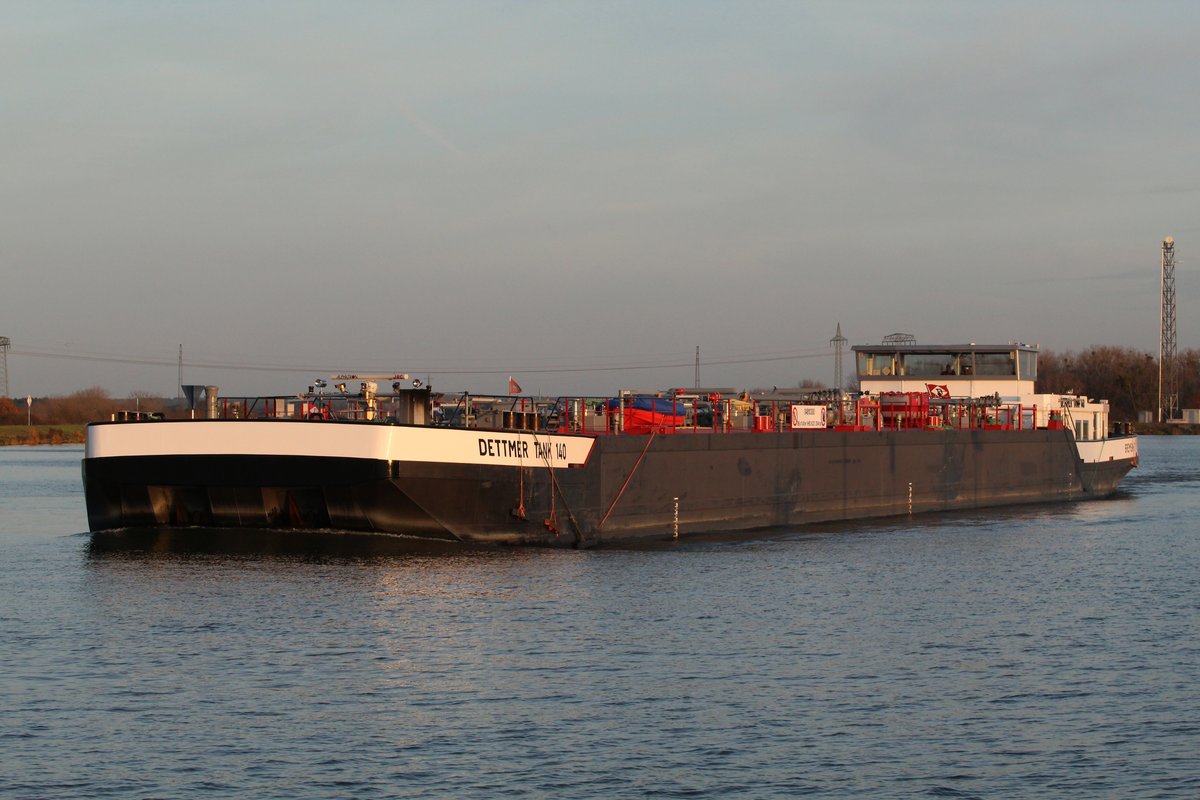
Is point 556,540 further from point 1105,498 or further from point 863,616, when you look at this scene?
point 1105,498

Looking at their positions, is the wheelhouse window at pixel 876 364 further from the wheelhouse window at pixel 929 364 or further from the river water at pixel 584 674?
the river water at pixel 584 674

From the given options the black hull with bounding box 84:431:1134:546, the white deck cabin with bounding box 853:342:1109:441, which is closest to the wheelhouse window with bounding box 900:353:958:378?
the white deck cabin with bounding box 853:342:1109:441

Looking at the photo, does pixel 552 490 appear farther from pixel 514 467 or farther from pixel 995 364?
pixel 995 364

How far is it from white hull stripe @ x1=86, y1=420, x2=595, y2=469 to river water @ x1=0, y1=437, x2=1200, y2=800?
6.74 feet

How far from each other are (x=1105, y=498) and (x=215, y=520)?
3668 centimetres

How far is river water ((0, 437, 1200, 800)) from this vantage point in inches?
547

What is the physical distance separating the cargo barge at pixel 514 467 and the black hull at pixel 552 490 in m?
0.04

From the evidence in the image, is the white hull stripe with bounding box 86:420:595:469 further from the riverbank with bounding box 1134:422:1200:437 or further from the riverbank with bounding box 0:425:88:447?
the riverbank with bounding box 1134:422:1200:437

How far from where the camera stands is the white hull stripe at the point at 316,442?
2766 centimetres

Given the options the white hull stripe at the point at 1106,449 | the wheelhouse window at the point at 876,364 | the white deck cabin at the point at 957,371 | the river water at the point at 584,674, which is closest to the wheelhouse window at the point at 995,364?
the white deck cabin at the point at 957,371

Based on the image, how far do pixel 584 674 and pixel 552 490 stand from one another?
501 inches

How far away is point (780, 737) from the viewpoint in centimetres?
1520

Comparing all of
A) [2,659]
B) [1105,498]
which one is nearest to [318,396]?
[2,659]

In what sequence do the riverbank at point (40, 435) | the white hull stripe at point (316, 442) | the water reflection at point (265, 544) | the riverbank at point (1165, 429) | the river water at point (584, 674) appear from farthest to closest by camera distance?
the riverbank at point (1165, 429), the riverbank at point (40, 435), the water reflection at point (265, 544), the white hull stripe at point (316, 442), the river water at point (584, 674)
